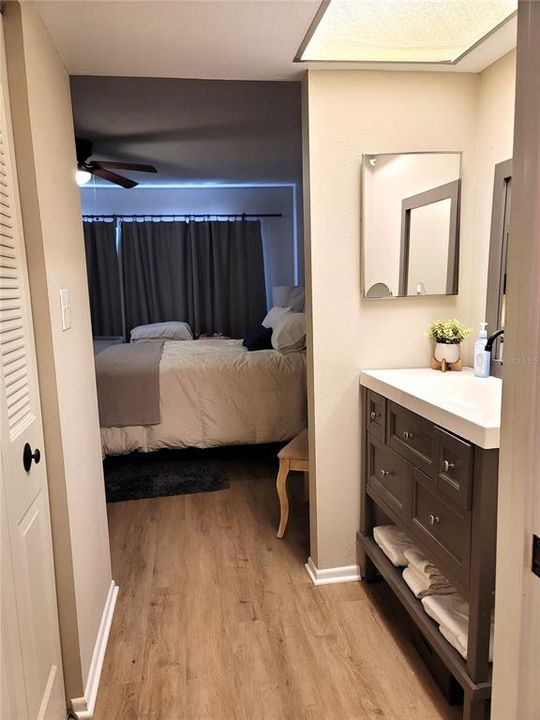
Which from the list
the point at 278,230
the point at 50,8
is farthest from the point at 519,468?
the point at 278,230

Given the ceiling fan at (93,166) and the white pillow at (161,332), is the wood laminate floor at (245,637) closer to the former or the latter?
the ceiling fan at (93,166)

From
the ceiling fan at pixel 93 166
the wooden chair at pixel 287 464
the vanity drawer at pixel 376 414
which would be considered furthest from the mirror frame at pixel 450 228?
the ceiling fan at pixel 93 166

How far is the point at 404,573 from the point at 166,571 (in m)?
1.17

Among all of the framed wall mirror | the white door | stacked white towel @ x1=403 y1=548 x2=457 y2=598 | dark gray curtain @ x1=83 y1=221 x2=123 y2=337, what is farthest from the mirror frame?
dark gray curtain @ x1=83 y1=221 x2=123 y2=337

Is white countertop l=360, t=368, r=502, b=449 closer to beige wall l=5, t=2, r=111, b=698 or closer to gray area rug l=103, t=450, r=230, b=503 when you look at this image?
beige wall l=5, t=2, r=111, b=698

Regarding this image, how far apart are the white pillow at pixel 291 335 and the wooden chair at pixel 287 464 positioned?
4.34ft

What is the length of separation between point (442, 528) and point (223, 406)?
226 cm

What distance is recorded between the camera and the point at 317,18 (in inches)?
A: 61.1

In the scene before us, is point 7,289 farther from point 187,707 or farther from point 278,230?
point 278,230

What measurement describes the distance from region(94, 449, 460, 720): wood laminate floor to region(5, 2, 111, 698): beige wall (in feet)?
0.78

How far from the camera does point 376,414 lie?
2082mm

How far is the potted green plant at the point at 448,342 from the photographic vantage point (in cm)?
214

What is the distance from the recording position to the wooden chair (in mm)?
2553

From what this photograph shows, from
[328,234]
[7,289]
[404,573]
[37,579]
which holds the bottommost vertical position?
[404,573]
